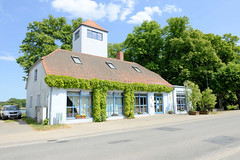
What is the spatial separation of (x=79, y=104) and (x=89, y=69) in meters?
4.28

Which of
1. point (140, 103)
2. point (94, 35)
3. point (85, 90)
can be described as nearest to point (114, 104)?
point (85, 90)

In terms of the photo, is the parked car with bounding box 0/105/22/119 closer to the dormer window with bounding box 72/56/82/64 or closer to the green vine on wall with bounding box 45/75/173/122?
the dormer window with bounding box 72/56/82/64

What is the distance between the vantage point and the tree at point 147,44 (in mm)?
33188

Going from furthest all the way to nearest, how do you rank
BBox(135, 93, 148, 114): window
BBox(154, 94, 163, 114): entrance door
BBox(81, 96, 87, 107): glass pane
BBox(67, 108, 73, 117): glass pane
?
BBox(154, 94, 163, 114): entrance door, BBox(135, 93, 148, 114): window, BBox(81, 96, 87, 107): glass pane, BBox(67, 108, 73, 117): glass pane

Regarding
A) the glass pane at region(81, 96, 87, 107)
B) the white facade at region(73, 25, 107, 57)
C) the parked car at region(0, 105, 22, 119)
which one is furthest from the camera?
the white facade at region(73, 25, 107, 57)

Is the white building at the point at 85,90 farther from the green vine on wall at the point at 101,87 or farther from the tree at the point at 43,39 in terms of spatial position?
the tree at the point at 43,39

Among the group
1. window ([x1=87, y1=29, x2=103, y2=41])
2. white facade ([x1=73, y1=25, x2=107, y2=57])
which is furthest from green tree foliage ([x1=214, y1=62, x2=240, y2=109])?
window ([x1=87, y1=29, x2=103, y2=41])

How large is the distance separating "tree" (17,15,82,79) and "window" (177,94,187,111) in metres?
21.2

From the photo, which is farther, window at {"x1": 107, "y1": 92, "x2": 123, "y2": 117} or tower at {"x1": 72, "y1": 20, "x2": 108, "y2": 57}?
tower at {"x1": 72, "y1": 20, "x2": 108, "y2": 57}

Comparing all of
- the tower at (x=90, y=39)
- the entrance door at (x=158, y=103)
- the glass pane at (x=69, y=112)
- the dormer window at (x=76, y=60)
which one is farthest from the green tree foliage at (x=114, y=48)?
the glass pane at (x=69, y=112)

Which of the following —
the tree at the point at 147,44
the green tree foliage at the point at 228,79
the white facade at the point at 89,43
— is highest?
the tree at the point at 147,44

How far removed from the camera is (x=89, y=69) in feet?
57.2

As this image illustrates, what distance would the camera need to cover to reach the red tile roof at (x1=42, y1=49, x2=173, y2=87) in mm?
15091

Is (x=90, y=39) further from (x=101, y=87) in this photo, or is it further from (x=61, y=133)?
(x=61, y=133)
